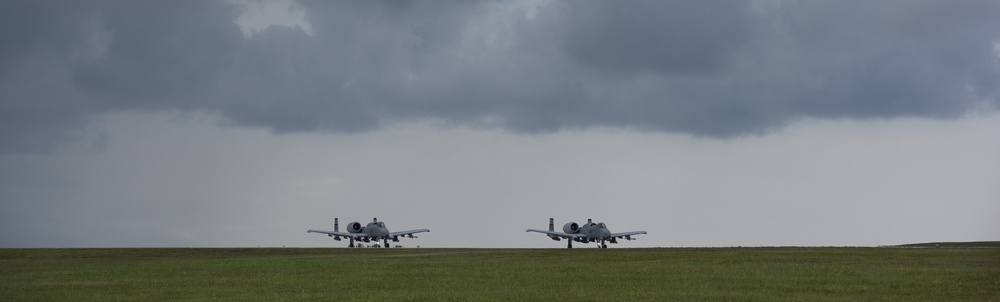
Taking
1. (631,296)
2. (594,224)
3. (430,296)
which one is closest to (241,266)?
(430,296)

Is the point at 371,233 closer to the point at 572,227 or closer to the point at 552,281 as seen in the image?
the point at 572,227

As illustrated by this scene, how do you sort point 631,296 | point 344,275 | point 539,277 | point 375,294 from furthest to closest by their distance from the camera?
1. point 344,275
2. point 539,277
3. point 375,294
4. point 631,296

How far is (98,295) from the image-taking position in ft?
142

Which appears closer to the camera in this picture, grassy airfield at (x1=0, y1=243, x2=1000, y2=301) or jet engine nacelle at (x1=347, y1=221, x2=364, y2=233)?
grassy airfield at (x1=0, y1=243, x2=1000, y2=301)

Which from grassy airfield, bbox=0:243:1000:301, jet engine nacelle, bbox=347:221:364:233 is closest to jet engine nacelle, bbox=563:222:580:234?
jet engine nacelle, bbox=347:221:364:233

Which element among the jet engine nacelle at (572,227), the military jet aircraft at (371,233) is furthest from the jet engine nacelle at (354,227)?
the jet engine nacelle at (572,227)

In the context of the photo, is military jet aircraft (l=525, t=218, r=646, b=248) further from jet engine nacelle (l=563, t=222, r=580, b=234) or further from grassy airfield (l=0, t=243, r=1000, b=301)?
grassy airfield (l=0, t=243, r=1000, b=301)

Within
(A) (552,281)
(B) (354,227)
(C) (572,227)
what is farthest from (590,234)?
(A) (552,281)

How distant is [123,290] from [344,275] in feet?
35.5

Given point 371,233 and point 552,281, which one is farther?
point 371,233

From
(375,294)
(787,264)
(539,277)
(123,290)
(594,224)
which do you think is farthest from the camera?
(594,224)

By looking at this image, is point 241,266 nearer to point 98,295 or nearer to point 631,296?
point 98,295

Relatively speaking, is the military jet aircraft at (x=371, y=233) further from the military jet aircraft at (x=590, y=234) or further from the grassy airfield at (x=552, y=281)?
the grassy airfield at (x=552, y=281)

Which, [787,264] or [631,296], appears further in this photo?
[787,264]
